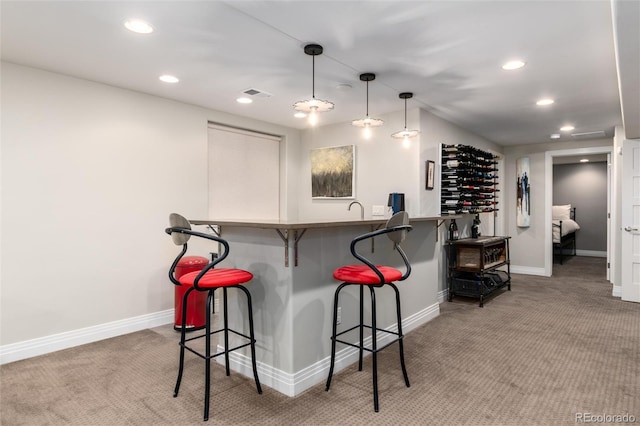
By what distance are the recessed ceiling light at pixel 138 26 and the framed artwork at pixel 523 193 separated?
20.7ft

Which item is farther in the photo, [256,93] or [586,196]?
[586,196]

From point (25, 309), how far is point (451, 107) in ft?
15.1

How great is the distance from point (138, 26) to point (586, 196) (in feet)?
32.4

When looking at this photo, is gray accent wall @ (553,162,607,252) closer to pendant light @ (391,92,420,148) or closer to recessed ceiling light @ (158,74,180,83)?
pendant light @ (391,92,420,148)

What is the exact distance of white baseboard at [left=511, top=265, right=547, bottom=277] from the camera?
6430 mm

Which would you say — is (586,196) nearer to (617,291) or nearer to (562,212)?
(562,212)

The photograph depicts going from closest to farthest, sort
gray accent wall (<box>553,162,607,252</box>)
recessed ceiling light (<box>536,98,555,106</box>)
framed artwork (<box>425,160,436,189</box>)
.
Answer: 1. recessed ceiling light (<box>536,98,555,106</box>)
2. framed artwork (<box>425,160,436,189</box>)
3. gray accent wall (<box>553,162,607,252</box>)

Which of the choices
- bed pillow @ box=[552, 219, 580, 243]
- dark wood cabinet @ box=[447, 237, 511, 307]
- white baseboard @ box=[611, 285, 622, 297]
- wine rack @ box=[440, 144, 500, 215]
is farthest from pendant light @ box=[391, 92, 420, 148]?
bed pillow @ box=[552, 219, 580, 243]

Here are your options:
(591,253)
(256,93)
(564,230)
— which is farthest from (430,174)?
(591,253)

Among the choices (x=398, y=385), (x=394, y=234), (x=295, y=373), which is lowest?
(x=398, y=385)

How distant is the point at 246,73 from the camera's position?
127 inches

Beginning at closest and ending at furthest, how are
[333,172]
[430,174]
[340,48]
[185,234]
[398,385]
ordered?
[185,234] → [398,385] → [340,48] → [430,174] → [333,172]

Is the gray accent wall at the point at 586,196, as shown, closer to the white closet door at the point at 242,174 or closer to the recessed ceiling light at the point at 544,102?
the recessed ceiling light at the point at 544,102

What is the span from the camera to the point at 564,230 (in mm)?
7805
